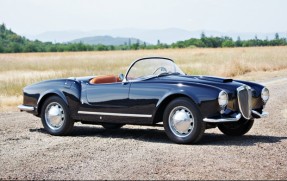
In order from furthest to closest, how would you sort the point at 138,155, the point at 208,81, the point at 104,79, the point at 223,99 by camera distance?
the point at 104,79 → the point at 208,81 → the point at 223,99 → the point at 138,155

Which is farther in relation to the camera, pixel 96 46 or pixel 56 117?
pixel 96 46

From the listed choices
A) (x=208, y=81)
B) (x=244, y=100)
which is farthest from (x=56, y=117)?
(x=244, y=100)

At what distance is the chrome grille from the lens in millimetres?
8977

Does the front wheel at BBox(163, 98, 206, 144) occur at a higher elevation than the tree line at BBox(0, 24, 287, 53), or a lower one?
higher

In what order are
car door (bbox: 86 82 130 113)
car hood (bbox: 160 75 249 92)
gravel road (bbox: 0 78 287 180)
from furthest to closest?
car door (bbox: 86 82 130 113)
car hood (bbox: 160 75 249 92)
gravel road (bbox: 0 78 287 180)

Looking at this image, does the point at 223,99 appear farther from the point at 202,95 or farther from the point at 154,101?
the point at 154,101

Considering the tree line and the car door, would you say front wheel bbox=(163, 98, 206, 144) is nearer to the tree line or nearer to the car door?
the car door

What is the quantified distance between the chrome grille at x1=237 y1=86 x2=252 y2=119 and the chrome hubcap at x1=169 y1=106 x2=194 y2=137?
0.79m

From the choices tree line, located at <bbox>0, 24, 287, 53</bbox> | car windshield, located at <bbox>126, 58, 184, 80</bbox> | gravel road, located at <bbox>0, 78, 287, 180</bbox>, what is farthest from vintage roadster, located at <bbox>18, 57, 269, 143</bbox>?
tree line, located at <bbox>0, 24, 287, 53</bbox>

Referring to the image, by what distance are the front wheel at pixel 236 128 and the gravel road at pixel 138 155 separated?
0.12 meters

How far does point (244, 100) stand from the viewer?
9117 millimetres

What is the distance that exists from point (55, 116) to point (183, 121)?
2550mm

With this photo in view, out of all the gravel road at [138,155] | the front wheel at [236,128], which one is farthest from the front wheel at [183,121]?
the front wheel at [236,128]

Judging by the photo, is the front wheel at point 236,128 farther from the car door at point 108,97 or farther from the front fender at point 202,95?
the car door at point 108,97
